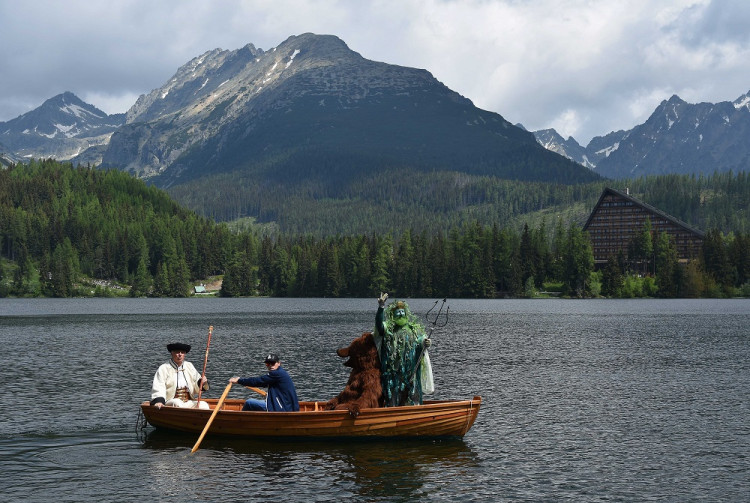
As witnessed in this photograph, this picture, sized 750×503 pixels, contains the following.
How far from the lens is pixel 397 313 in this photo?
32531 mm

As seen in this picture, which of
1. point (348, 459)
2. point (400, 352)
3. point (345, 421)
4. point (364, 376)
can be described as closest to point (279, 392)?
point (345, 421)

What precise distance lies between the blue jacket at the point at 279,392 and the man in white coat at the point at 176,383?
303 cm

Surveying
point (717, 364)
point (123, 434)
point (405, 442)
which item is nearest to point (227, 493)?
point (405, 442)

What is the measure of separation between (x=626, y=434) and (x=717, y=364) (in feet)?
101

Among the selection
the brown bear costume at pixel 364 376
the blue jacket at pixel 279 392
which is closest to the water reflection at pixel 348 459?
the blue jacket at pixel 279 392

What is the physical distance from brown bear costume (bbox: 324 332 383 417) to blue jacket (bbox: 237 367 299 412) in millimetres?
2049

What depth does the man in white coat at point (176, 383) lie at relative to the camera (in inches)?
1326

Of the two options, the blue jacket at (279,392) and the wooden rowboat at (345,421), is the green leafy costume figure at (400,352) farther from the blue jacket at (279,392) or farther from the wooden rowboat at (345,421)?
the blue jacket at (279,392)

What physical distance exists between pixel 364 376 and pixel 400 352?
1.85 metres

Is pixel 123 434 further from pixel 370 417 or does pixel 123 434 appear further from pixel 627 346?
pixel 627 346

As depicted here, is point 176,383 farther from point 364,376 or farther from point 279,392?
point 364,376

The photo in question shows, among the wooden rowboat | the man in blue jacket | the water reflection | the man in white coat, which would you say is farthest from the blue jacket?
the man in white coat

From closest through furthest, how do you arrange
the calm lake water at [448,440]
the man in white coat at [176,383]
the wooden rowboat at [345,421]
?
the calm lake water at [448,440] → the wooden rowboat at [345,421] → the man in white coat at [176,383]

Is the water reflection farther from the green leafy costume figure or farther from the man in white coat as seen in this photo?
the green leafy costume figure
